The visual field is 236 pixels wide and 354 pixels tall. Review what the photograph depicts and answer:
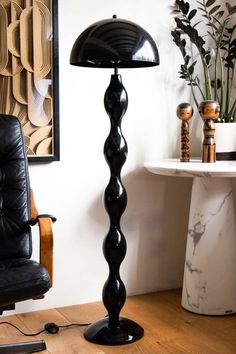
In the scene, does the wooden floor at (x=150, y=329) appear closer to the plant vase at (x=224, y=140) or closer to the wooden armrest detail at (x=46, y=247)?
the wooden armrest detail at (x=46, y=247)

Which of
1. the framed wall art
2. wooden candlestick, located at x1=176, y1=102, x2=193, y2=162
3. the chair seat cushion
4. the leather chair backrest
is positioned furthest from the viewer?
wooden candlestick, located at x1=176, y1=102, x2=193, y2=162

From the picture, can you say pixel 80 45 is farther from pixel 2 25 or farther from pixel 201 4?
pixel 201 4

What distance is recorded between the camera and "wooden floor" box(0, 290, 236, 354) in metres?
2.27

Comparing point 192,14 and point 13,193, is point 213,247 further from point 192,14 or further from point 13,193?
point 192,14

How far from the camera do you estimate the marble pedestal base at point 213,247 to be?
2619 mm

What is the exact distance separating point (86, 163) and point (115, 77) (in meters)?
0.63

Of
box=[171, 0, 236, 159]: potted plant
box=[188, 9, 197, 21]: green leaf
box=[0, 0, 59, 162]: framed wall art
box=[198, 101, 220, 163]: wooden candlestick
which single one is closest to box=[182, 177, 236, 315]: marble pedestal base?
box=[198, 101, 220, 163]: wooden candlestick

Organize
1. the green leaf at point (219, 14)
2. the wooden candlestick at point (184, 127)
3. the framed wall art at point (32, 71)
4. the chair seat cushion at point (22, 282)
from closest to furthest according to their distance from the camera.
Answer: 1. the chair seat cushion at point (22, 282)
2. the framed wall art at point (32, 71)
3. the wooden candlestick at point (184, 127)
4. the green leaf at point (219, 14)

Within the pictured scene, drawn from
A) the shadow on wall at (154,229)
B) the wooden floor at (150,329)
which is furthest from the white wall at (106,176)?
the wooden floor at (150,329)

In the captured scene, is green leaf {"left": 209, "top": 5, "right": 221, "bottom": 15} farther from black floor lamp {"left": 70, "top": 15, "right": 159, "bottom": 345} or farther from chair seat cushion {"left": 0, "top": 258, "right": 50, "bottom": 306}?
chair seat cushion {"left": 0, "top": 258, "right": 50, "bottom": 306}

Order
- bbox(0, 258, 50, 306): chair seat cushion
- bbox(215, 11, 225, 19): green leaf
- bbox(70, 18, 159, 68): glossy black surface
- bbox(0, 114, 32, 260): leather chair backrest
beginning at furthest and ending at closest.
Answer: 1. bbox(215, 11, 225, 19): green leaf
2. bbox(0, 114, 32, 260): leather chair backrest
3. bbox(70, 18, 159, 68): glossy black surface
4. bbox(0, 258, 50, 306): chair seat cushion

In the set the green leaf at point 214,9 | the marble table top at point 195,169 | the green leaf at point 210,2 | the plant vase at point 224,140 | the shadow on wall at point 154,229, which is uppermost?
the green leaf at point 210,2

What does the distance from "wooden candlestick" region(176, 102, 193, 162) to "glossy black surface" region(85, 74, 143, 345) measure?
52cm

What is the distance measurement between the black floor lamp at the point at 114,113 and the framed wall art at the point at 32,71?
305 millimetres
